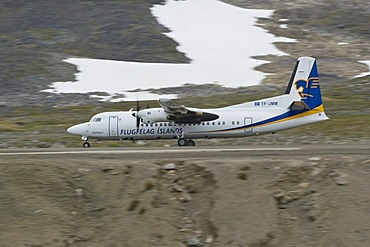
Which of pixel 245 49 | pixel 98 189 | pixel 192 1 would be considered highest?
pixel 192 1

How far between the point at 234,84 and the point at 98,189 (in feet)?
270

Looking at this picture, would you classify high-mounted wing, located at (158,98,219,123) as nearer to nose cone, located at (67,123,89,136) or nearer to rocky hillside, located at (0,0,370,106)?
nose cone, located at (67,123,89,136)

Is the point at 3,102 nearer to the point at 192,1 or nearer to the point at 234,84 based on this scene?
the point at 234,84

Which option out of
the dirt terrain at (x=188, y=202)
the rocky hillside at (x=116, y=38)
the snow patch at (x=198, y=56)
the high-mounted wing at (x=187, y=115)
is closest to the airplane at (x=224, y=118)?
the high-mounted wing at (x=187, y=115)

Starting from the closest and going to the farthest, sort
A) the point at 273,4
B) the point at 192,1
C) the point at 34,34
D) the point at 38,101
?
the point at 38,101, the point at 34,34, the point at 192,1, the point at 273,4

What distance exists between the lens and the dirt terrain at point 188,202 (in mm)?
25953

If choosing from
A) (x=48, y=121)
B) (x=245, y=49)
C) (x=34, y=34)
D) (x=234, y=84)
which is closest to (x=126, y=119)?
(x=48, y=121)

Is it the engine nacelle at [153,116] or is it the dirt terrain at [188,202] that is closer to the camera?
the dirt terrain at [188,202]

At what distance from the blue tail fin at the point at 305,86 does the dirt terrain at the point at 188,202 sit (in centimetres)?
2006

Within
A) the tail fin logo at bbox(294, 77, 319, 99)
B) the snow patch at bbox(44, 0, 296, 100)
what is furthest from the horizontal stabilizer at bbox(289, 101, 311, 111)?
the snow patch at bbox(44, 0, 296, 100)

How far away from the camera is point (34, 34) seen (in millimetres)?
145250

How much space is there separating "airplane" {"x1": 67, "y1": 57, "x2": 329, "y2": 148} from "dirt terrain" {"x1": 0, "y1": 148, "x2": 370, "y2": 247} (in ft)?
62.4

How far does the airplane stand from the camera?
49.8 m

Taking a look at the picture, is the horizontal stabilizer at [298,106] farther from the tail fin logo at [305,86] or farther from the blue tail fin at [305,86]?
the tail fin logo at [305,86]
